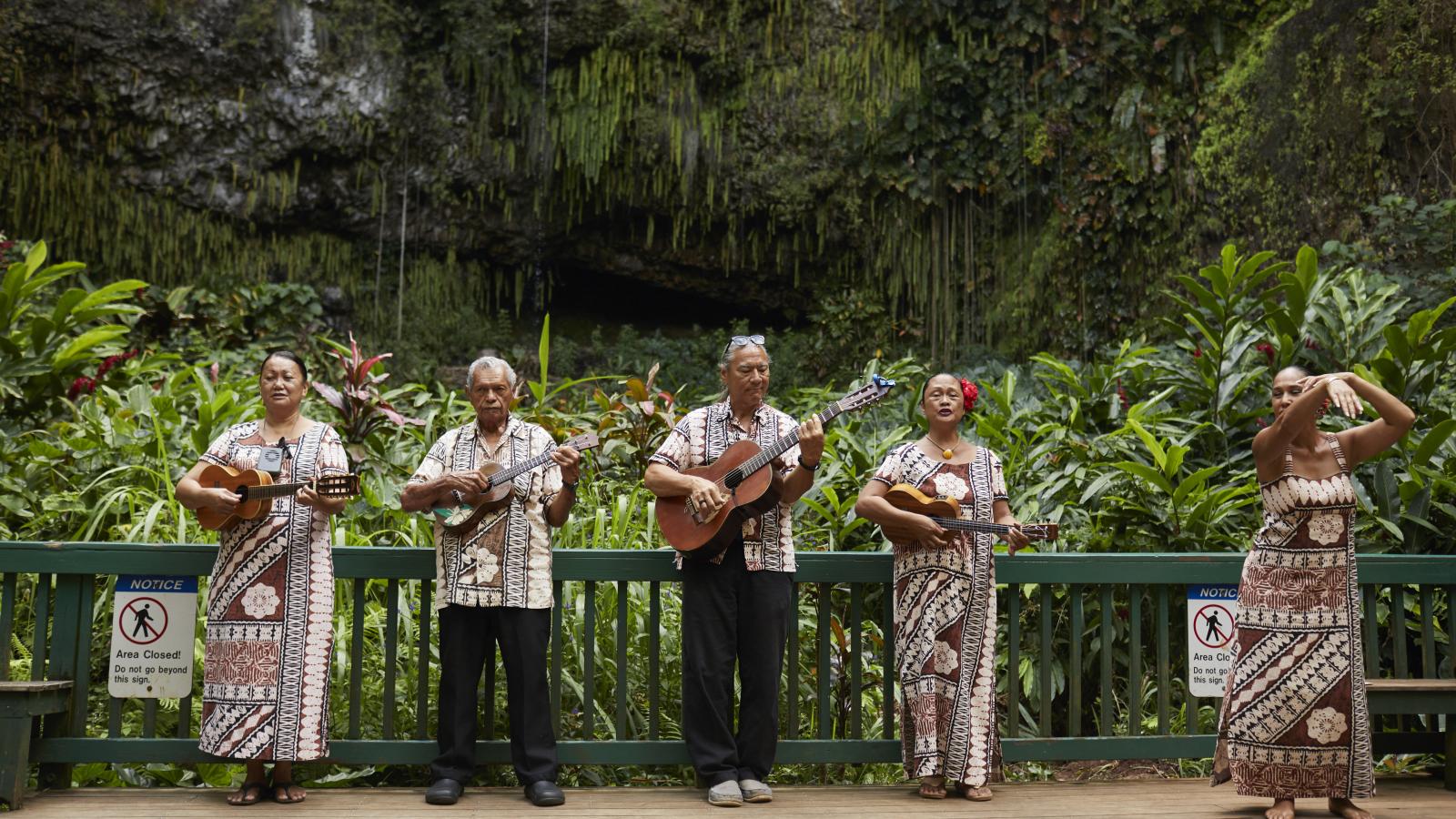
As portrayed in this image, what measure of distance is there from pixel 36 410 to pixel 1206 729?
6685 mm

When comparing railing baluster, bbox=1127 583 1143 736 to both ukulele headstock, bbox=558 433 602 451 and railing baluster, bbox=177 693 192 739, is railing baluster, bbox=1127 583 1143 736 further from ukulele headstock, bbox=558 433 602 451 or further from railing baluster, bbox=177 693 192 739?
railing baluster, bbox=177 693 192 739

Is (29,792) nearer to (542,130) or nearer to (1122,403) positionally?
(1122,403)

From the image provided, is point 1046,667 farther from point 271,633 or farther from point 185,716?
point 185,716

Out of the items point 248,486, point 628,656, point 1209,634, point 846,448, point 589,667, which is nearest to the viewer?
point 248,486

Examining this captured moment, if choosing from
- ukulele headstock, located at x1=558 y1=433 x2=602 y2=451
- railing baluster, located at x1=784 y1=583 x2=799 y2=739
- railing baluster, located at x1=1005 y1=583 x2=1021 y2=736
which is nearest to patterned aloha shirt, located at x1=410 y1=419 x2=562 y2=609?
ukulele headstock, located at x1=558 y1=433 x2=602 y2=451

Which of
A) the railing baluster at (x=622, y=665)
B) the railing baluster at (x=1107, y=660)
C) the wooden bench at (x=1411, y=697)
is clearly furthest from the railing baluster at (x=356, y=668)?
the wooden bench at (x=1411, y=697)

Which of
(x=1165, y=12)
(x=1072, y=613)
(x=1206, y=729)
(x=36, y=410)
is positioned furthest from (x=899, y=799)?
(x=1165, y=12)

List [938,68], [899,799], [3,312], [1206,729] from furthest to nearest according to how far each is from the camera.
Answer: [938,68]
[3,312]
[1206,729]
[899,799]

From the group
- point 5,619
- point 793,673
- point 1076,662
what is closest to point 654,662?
point 793,673

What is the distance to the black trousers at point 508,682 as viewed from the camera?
384 centimetres

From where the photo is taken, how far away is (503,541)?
3842 millimetres

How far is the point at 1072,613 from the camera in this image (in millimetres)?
4441

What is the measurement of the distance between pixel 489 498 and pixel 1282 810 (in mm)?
2793

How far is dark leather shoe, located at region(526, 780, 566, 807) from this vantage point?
3.81 meters
